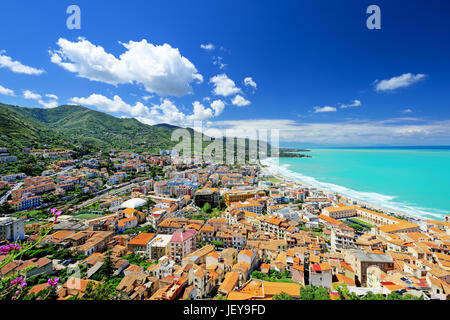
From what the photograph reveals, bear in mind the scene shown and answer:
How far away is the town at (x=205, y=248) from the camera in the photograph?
16.9 ft

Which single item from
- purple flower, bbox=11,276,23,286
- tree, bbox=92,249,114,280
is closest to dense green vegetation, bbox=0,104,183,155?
tree, bbox=92,249,114,280

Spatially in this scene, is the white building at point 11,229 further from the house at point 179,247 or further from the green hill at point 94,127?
the green hill at point 94,127

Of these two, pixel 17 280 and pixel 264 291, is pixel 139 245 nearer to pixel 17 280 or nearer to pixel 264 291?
pixel 264 291

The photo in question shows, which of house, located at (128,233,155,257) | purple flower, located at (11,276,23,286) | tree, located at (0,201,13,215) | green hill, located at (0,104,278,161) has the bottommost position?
house, located at (128,233,155,257)

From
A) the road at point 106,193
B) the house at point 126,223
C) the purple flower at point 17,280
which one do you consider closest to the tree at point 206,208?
the house at point 126,223

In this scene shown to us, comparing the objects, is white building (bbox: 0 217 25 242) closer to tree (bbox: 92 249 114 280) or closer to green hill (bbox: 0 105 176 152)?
tree (bbox: 92 249 114 280)

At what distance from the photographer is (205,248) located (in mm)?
8305

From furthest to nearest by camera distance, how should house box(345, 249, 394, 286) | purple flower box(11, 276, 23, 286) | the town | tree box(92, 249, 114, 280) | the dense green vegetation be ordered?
the dense green vegetation → house box(345, 249, 394, 286) → tree box(92, 249, 114, 280) → the town → purple flower box(11, 276, 23, 286)

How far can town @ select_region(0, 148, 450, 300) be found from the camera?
5145mm

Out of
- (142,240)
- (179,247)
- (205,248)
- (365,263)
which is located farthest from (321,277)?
(142,240)
